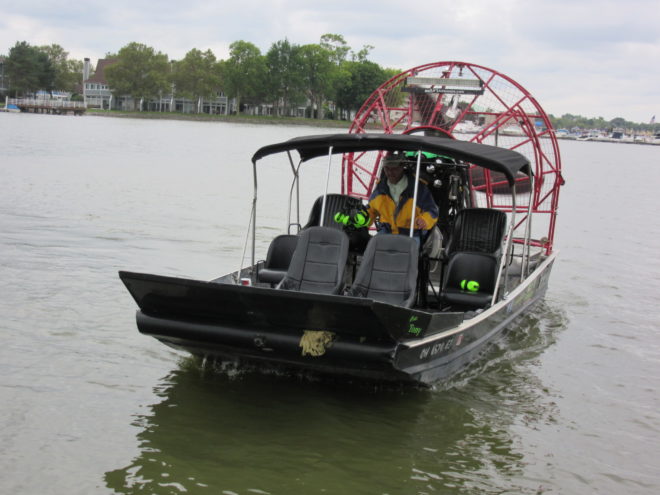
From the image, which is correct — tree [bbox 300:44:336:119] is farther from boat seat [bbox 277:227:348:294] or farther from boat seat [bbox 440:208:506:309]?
boat seat [bbox 277:227:348:294]

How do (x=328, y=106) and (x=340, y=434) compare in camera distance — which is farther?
(x=328, y=106)

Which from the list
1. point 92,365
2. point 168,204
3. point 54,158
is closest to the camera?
point 92,365

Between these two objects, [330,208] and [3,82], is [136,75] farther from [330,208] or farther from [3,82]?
[330,208]

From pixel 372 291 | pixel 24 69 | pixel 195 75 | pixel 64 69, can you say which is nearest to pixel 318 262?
pixel 372 291

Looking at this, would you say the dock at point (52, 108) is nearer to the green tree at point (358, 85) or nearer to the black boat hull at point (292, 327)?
the green tree at point (358, 85)

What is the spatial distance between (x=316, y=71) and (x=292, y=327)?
123m

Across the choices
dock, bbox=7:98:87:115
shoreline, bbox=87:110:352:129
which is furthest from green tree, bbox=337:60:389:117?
dock, bbox=7:98:87:115

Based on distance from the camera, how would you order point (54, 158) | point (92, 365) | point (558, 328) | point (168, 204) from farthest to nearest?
point (54, 158)
point (168, 204)
point (558, 328)
point (92, 365)

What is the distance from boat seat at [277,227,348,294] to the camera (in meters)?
8.38

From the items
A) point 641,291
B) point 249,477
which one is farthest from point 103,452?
point 641,291

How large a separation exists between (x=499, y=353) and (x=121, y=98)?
442 feet

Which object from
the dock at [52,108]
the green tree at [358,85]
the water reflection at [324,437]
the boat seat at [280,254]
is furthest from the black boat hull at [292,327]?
the green tree at [358,85]

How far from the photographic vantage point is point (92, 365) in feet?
28.3

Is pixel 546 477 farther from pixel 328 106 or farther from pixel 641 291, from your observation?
pixel 328 106
